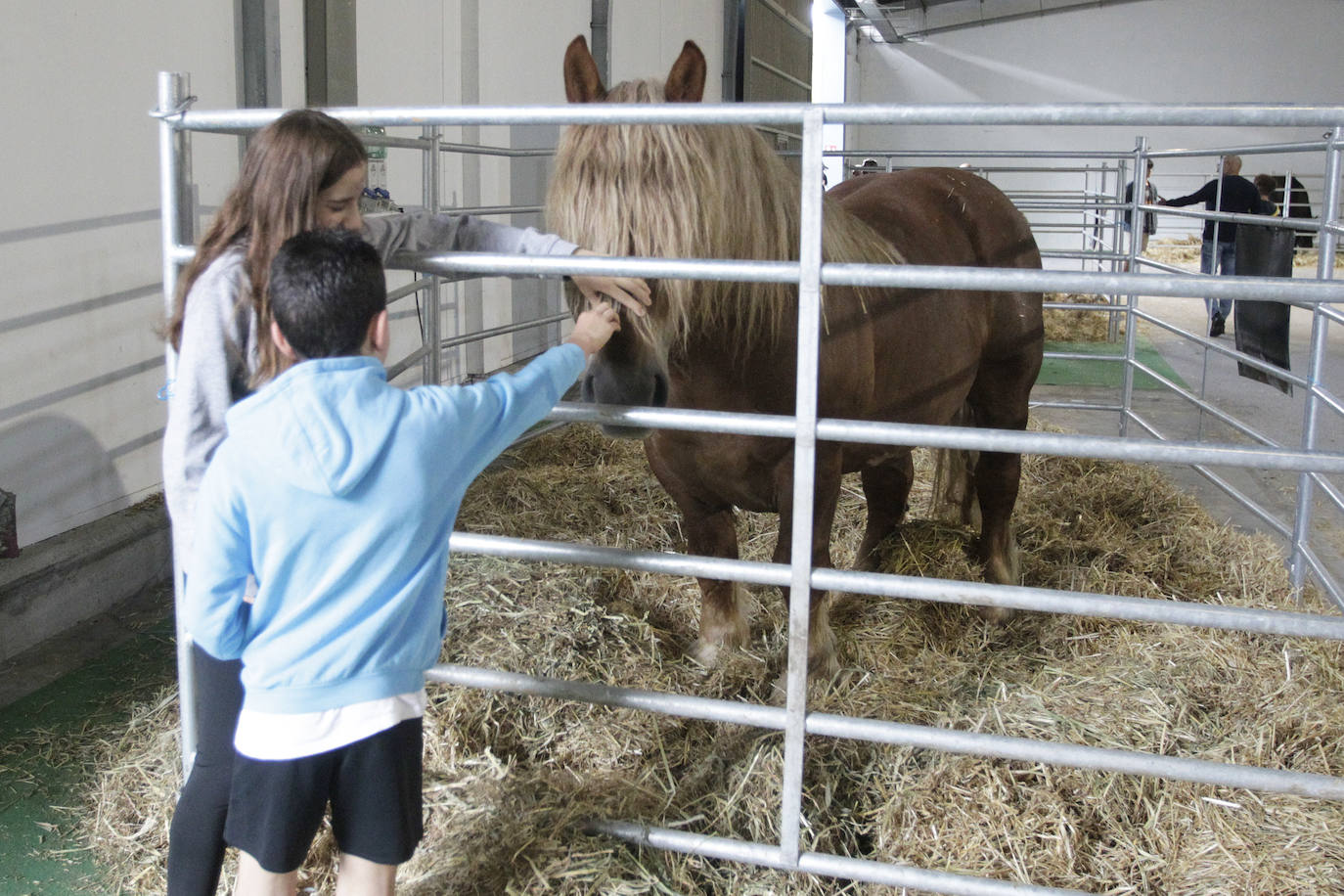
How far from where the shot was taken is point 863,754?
2.20 m

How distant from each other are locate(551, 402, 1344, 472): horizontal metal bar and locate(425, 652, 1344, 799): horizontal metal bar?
0.47 meters

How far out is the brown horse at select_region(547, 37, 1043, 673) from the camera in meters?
1.81

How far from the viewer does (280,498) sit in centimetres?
132

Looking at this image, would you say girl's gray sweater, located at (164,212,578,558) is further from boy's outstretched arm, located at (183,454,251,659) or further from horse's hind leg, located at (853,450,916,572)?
horse's hind leg, located at (853,450,916,572)

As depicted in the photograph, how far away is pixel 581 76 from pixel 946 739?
1.37m

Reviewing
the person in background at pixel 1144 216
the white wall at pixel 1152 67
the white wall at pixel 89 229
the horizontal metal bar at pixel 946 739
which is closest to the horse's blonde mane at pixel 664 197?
the horizontal metal bar at pixel 946 739

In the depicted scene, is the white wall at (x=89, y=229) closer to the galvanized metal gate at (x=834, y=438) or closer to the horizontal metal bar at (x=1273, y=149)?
the galvanized metal gate at (x=834, y=438)

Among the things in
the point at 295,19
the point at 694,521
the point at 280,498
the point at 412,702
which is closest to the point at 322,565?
the point at 280,498

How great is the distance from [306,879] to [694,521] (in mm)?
1253

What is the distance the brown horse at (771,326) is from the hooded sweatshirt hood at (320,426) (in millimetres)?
551

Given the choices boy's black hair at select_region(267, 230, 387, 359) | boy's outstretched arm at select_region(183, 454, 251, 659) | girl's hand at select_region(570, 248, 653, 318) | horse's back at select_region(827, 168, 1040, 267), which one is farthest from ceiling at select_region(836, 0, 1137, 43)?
boy's outstretched arm at select_region(183, 454, 251, 659)

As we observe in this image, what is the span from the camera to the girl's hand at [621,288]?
5.72 ft

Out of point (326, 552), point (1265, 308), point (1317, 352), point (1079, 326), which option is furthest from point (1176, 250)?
point (326, 552)

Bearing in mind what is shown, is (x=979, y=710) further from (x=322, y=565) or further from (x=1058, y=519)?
(x=1058, y=519)
